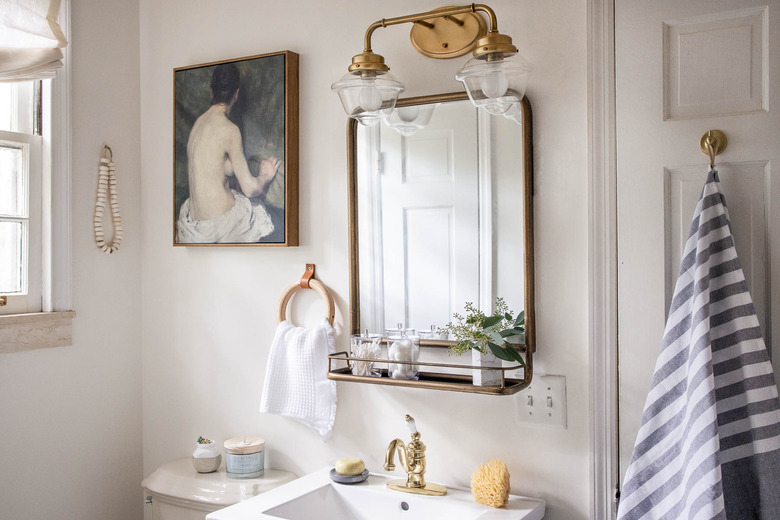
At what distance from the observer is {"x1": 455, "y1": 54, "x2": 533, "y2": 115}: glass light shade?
1540 millimetres

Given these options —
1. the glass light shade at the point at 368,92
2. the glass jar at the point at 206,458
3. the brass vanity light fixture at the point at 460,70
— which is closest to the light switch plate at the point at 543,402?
the brass vanity light fixture at the point at 460,70

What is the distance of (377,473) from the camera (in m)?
1.89

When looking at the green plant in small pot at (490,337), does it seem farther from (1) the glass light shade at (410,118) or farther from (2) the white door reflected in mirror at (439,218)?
(1) the glass light shade at (410,118)

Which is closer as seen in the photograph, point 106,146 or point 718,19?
point 718,19

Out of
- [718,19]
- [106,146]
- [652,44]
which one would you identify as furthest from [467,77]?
[106,146]

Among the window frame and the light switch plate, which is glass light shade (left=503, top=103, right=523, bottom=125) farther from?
the window frame

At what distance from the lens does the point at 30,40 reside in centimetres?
191

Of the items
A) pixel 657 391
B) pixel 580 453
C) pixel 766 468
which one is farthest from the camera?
pixel 580 453

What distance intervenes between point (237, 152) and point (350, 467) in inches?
38.1

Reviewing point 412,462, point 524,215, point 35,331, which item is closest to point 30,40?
point 35,331

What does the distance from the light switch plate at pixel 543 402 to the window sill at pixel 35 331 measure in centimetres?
132

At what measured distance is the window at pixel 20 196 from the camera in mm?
1970

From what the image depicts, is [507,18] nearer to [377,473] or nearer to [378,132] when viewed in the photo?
[378,132]

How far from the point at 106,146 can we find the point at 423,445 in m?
1.36
